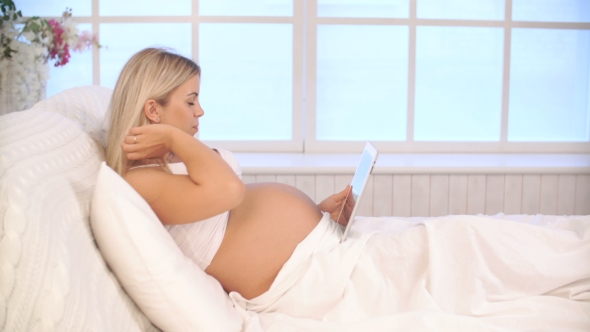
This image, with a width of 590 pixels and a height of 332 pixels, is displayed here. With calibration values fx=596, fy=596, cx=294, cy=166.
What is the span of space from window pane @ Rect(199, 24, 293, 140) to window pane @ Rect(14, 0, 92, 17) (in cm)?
59

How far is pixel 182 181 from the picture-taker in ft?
4.36

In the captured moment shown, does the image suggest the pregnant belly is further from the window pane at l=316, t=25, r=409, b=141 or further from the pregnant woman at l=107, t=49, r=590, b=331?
the window pane at l=316, t=25, r=409, b=141

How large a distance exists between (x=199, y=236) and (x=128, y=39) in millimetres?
1941

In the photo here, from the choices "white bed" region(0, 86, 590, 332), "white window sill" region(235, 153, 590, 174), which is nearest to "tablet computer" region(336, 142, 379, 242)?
"white bed" region(0, 86, 590, 332)

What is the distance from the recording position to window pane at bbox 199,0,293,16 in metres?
3.11

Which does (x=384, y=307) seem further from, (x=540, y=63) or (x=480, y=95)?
(x=540, y=63)

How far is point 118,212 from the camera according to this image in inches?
40.9

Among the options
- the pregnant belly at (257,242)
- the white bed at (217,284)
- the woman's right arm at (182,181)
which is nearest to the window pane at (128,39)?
the white bed at (217,284)

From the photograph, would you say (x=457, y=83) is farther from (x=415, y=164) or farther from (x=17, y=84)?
(x=17, y=84)

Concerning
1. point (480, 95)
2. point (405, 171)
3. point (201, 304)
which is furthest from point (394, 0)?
point (201, 304)

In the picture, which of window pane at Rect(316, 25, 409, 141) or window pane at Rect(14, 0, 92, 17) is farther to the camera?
window pane at Rect(316, 25, 409, 141)

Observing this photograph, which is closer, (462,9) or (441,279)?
(441,279)

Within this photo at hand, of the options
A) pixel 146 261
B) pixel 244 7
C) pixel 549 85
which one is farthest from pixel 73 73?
pixel 549 85

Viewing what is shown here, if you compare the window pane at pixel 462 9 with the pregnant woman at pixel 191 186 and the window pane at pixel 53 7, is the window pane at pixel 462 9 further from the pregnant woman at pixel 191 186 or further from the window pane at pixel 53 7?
the pregnant woman at pixel 191 186
